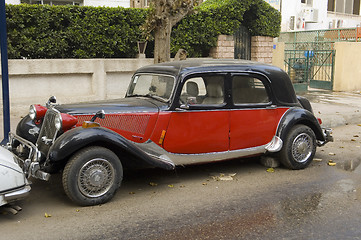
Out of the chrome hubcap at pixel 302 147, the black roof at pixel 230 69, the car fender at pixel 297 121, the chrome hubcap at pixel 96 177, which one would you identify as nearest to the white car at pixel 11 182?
the chrome hubcap at pixel 96 177

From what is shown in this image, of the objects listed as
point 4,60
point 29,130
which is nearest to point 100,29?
point 4,60

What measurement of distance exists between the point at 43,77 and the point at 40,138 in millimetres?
5873

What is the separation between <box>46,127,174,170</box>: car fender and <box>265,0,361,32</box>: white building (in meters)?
23.3

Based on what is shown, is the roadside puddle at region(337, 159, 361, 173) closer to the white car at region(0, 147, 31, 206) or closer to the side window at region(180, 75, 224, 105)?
the side window at region(180, 75, 224, 105)

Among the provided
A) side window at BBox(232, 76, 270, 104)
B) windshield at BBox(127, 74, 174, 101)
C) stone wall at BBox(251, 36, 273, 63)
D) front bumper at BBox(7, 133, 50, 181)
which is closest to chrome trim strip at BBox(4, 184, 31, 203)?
front bumper at BBox(7, 133, 50, 181)

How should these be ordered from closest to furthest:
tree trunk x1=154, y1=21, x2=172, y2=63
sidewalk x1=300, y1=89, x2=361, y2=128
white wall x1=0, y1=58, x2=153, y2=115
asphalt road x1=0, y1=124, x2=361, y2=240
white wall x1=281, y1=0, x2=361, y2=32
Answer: asphalt road x1=0, y1=124, x2=361, y2=240, tree trunk x1=154, y1=21, x2=172, y2=63, white wall x1=0, y1=58, x2=153, y2=115, sidewalk x1=300, y1=89, x2=361, y2=128, white wall x1=281, y1=0, x2=361, y2=32

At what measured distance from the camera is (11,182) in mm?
4438

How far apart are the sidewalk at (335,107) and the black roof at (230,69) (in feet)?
14.1

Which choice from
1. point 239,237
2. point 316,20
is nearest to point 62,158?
point 239,237

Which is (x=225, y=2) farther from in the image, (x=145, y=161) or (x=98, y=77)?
(x=145, y=161)

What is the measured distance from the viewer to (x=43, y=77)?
10781 millimetres

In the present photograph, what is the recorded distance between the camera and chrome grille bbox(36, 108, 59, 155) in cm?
508

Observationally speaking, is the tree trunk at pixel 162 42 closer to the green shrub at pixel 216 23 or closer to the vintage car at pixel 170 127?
the vintage car at pixel 170 127

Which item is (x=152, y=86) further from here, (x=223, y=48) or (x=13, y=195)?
(x=223, y=48)
